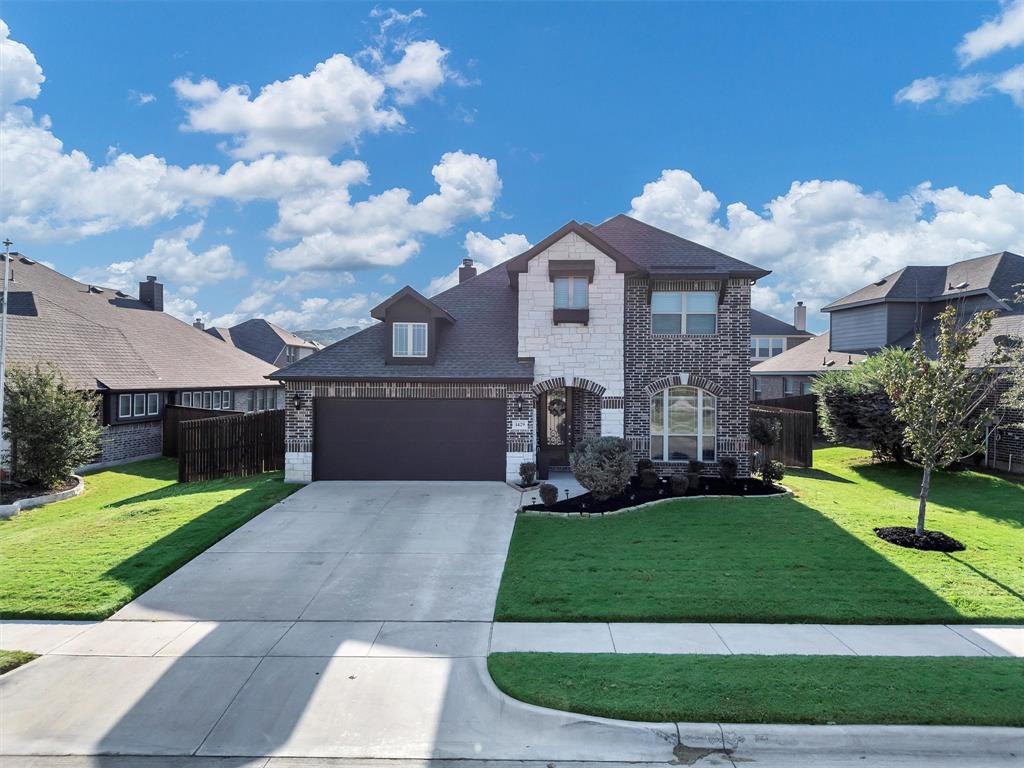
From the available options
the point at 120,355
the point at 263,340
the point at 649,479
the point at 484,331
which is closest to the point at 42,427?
the point at 120,355

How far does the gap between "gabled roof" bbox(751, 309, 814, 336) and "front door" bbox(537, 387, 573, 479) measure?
35341 mm

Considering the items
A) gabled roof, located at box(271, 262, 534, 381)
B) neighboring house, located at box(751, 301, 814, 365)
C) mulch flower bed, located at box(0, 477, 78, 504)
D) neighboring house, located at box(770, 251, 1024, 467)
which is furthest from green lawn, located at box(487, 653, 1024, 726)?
neighboring house, located at box(751, 301, 814, 365)

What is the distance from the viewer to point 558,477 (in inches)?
629

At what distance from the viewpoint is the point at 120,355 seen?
22.4m

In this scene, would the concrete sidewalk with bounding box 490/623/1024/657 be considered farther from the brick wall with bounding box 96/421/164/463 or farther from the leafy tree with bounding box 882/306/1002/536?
the brick wall with bounding box 96/421/164/463

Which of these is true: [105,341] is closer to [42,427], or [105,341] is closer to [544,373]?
[42,427]

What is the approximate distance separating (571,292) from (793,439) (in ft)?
31.4

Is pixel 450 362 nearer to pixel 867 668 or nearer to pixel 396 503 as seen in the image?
pixel 396 503

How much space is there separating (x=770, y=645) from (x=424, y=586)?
15.1 feet

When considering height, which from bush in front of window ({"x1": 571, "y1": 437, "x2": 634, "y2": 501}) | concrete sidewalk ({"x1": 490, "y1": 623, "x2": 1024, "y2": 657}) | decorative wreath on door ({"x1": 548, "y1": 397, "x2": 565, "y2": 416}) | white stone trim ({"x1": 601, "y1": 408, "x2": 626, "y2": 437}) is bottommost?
concrete sidewalk ({"x1": 490, "y1": 623, "x2": 1024, "y2": 657})

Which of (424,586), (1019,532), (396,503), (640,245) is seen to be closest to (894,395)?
(1019,532)

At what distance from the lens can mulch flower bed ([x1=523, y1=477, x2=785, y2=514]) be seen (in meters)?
12.4

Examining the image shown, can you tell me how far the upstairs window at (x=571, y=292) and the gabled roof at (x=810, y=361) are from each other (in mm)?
16254

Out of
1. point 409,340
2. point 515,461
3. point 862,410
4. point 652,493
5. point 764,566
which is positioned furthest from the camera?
point 862,410
